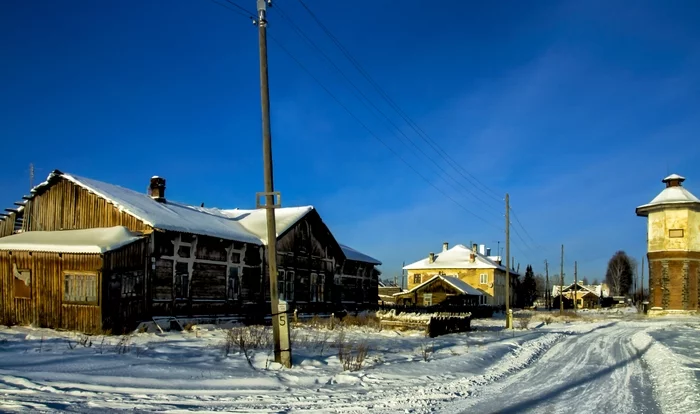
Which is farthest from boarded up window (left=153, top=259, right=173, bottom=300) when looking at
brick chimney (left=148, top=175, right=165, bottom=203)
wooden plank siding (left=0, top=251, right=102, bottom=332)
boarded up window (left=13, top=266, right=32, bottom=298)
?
brick chimney (left=148, top=175, right=165, bottom=203)

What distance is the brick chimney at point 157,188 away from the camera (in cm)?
2562

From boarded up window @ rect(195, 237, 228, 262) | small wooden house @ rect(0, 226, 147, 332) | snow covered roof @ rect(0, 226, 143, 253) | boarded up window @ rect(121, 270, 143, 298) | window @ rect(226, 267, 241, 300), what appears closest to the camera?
small wooden house @ rect(0, 226, 147, 332)

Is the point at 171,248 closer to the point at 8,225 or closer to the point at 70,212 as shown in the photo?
the point at 70,212

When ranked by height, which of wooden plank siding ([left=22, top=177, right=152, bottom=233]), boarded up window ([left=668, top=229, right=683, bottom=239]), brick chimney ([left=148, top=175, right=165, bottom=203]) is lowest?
boarded up window ([left=668, top=229, right=683, bottom=239])

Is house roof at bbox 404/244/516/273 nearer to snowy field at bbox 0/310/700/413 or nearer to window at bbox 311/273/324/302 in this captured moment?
window at bbox 311/273/324/302

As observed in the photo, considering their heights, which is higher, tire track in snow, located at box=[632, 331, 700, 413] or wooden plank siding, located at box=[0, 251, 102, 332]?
wooden plank siding, located at box=[0, 251, 102, 332]

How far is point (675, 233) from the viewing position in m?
51.5

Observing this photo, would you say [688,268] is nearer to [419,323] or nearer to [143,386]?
[419,323]

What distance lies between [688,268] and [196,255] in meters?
45.6

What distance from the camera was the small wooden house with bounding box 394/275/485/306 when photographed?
5319cm

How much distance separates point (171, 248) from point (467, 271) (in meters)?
52.7

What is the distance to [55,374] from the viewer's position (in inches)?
348

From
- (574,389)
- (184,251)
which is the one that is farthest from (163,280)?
(574,389)

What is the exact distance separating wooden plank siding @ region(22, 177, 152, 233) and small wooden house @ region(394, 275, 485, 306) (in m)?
35.9
